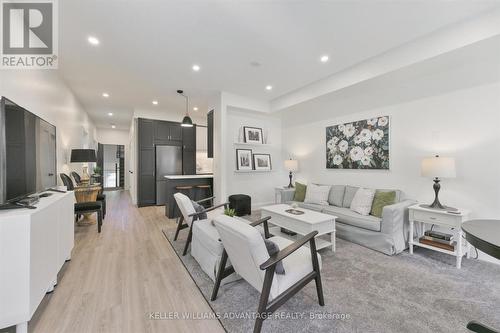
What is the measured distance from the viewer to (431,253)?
2.93 meters

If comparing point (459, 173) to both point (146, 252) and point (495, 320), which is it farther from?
point (146, 252)

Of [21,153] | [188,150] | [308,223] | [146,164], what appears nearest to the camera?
[21,153]

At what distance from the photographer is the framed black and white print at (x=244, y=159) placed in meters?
5.30

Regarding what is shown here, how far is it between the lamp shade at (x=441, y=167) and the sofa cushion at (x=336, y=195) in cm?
145

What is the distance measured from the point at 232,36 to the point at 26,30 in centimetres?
241

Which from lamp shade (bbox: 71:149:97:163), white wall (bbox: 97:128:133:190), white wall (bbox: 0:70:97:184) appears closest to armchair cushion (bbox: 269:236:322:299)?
white wall (bbox: 0:70:97:184)

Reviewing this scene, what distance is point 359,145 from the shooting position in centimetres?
413

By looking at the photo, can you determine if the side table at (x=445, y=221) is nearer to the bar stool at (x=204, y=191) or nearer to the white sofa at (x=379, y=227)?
the white sofa at (x=379, y=227)

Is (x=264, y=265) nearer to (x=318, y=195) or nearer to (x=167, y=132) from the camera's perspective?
(x=318, y=195)

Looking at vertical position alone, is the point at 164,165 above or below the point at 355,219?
above

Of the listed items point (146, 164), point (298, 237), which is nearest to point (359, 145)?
point (298, 237)

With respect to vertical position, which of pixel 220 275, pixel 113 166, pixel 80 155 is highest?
pixel 80 155

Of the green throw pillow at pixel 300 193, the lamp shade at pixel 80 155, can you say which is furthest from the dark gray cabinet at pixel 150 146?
the green throw pillow at pixel 300 193

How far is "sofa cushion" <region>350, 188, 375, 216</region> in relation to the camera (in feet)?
11.3
